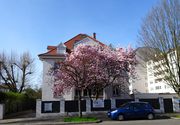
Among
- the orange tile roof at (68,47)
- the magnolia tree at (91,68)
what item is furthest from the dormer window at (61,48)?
the magnolia tree at (91,68)

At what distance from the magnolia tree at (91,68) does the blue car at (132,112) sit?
350 centimetres

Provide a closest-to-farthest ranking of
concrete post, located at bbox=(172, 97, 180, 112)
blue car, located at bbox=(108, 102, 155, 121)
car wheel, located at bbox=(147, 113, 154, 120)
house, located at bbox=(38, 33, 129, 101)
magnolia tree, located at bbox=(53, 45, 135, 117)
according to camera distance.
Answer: blue car, located at bbox=(108, 102, 155, 121)
car wheel, located at bbox=(147, 113, 154, 120)
magnolia tree, located at bbox=(53, 45, 135, 117)
concrete post, located at bbox=(172, 97, 180, 112)
house, located at bbox=(38, 33, 129, 101)

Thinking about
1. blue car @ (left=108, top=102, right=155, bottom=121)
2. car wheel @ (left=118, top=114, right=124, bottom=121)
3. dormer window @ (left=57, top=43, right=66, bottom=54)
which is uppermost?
dormer window @ (left=57, top=43, right=66, bottom=54)

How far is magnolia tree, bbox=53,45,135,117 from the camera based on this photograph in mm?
21188

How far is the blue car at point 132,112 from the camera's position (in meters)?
19.0

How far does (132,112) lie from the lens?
755 inches

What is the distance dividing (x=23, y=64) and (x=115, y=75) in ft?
79.6

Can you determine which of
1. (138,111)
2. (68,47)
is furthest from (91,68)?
(68,47)

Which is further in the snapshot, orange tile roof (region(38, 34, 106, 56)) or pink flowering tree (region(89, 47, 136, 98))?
orange tile roof (region(38, 34, 106, 56))

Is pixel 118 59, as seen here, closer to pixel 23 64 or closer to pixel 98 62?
pixel 98 62

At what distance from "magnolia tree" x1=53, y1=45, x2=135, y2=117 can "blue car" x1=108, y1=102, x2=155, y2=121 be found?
3501mm

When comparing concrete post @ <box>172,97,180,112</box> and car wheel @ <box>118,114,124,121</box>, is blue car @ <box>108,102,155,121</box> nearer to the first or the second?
car wheel @ <box>118,114,124,121</box>

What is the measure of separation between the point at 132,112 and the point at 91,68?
21.3 ft

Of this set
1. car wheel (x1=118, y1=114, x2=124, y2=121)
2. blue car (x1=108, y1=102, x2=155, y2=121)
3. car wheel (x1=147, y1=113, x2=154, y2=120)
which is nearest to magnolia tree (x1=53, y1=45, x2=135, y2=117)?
blue car (x1=108, y1=102, x2=155, y2=121)
